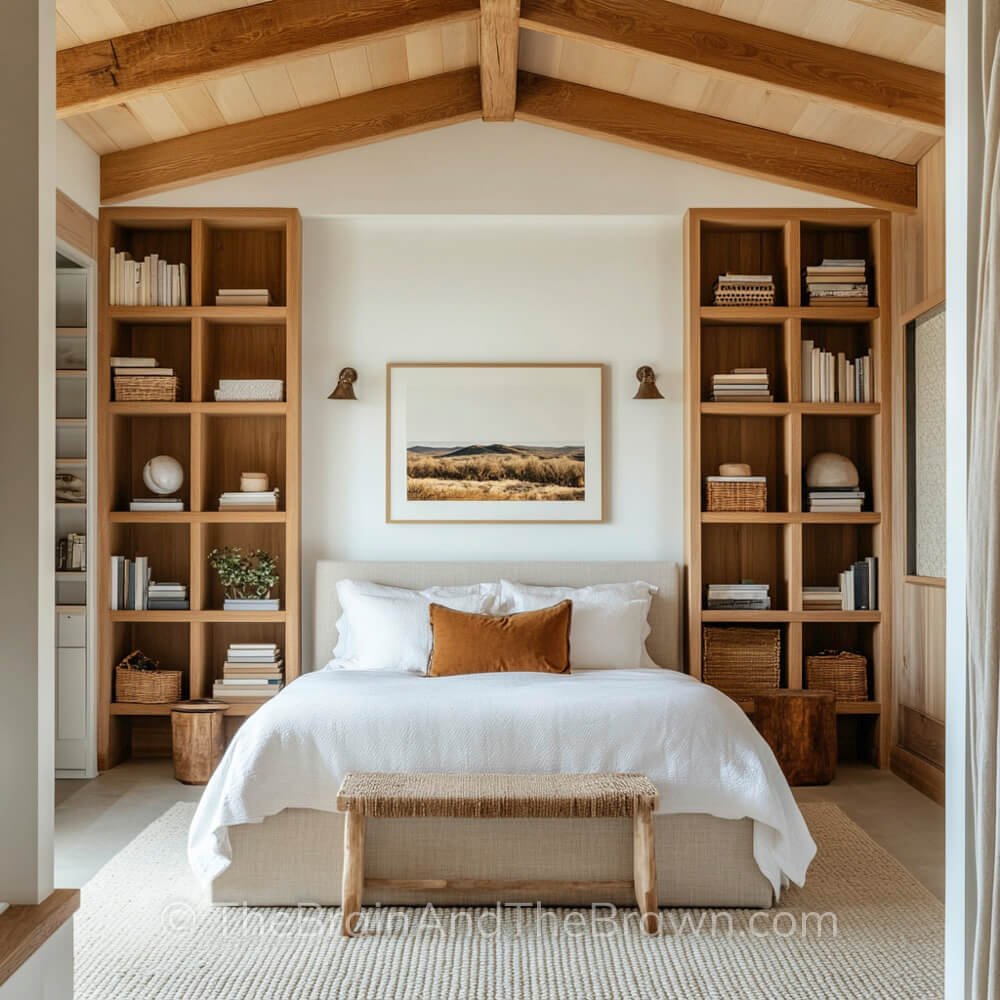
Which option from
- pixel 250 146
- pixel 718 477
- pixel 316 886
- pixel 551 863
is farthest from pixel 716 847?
pixel 250 146

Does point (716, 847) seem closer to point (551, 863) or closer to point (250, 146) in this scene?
point (551, 863)

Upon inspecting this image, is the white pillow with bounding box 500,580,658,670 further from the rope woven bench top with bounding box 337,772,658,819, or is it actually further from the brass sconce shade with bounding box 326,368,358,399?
the rope woven bench top with bounding box 337,772,658,819

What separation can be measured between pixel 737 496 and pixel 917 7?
239 centimetres

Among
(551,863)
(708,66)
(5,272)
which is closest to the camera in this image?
(5,272)

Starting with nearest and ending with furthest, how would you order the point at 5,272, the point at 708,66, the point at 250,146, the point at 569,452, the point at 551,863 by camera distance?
the point at 5,272 → the point at 551,863 → the point at 708,66 → the point at 250,146 → the point at 569,452

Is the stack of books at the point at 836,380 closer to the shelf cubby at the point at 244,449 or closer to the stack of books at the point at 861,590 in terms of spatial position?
the stack of books at the point at 861,590

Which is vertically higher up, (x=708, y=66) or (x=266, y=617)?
(x=708, y=66)

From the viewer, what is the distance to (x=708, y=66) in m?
4.42

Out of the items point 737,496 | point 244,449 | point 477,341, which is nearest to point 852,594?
point 737,496

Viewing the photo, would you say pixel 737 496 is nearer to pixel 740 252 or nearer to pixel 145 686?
pixel 740 252

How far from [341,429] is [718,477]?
6.37 feet

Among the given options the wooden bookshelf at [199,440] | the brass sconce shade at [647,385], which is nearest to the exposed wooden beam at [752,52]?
the brass sconce shade at [647,385]

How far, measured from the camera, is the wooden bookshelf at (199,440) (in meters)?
5.27

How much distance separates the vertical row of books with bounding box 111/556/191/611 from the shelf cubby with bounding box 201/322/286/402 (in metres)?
1.05
